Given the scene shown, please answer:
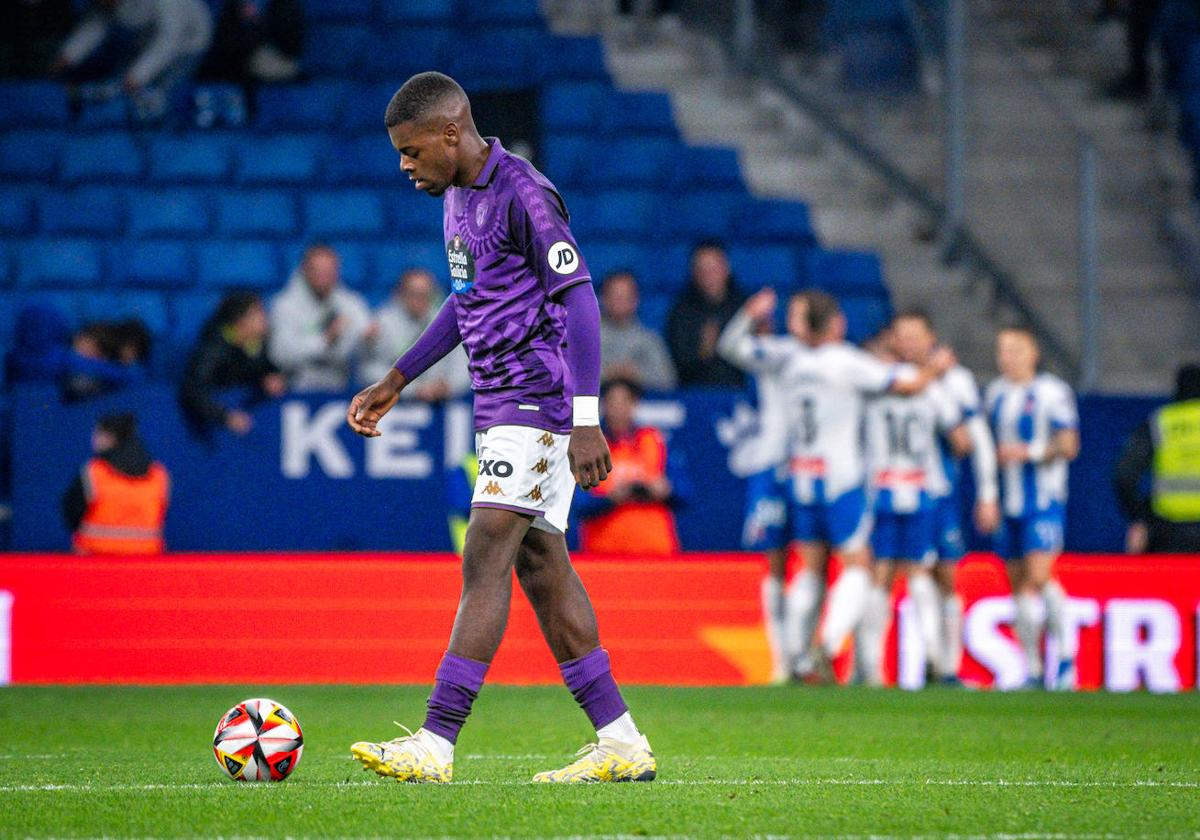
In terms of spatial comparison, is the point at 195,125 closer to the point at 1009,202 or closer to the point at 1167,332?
the point at 1009,202

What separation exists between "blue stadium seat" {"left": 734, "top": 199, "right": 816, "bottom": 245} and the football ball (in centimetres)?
942

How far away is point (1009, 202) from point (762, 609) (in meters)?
4.00

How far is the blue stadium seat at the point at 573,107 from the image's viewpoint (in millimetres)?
14648

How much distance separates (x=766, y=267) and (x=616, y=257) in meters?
1.10

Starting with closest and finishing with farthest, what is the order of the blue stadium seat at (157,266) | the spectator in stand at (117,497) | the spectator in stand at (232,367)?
the spectator in stand at (117,497)
the spectator in stand at (232,367)
the blue stadium seat at (157,266)

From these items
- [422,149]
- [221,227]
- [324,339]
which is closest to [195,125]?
[221,227]

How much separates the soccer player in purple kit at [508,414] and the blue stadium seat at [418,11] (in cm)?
1017

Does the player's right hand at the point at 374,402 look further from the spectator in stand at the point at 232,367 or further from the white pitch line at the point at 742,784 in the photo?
the spectator in stand at the point at 232,367

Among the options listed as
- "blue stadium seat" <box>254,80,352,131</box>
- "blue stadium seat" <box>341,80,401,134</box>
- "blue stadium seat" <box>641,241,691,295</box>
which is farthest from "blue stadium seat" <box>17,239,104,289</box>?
"blue stadium seat" <box>641,241,691,295</box>

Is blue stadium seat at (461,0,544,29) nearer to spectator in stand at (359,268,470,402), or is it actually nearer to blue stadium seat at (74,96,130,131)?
blue stadium seat at (74,96,130,131)

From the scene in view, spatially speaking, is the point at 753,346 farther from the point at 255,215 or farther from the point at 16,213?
the point at 16,213

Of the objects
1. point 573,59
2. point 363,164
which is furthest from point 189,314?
point 573,59

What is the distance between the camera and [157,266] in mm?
13500

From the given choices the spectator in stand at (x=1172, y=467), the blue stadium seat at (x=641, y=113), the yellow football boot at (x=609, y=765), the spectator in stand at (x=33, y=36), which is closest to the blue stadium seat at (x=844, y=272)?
the blue stadium seat at (x=641, y=113)
